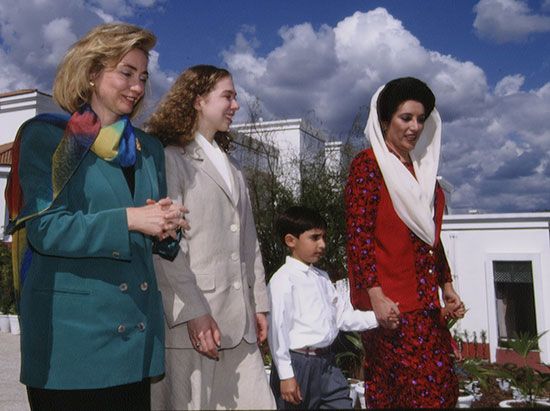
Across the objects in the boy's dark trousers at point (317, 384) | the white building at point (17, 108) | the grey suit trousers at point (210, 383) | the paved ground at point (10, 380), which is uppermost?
the white building at point (17, 108)

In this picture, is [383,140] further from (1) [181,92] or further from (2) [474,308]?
(2) [474,308]

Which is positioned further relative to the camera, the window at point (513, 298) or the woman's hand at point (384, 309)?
the window at point (513, 298)

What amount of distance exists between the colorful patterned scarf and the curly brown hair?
505 millimetres

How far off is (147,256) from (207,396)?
0.64 metres

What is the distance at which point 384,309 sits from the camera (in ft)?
8.25

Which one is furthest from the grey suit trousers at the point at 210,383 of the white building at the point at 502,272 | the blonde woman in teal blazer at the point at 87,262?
the white building at the point at 502,272

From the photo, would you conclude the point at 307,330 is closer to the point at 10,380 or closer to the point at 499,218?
the point at 10,380

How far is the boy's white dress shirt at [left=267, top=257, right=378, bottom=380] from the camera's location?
335cm

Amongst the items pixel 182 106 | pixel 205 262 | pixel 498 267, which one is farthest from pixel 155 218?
pixel 498 267

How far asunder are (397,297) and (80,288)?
1.38 meters

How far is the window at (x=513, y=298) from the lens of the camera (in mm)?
13500

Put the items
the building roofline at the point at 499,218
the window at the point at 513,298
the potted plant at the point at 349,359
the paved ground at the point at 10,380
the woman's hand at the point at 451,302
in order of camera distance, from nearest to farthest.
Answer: the woman's hand at the point at 451,302
the paved ground at the point at 10,380
the potted plant at the point at 349,359
the building roofline at the point at 499,218
the window at the point at 513,298

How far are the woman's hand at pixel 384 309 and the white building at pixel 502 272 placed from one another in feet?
37.6

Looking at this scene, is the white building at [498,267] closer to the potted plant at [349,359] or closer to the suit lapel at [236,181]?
the potted plant at [349,359]
